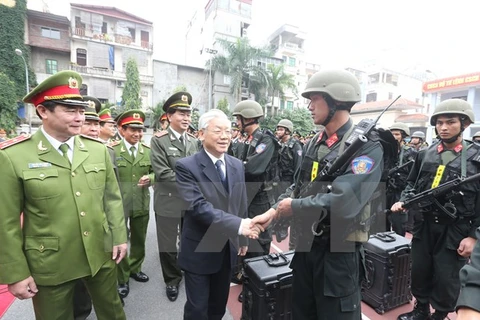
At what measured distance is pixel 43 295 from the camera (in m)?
1.73

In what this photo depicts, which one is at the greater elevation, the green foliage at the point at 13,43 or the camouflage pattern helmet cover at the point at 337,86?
the green foliage at the point at 13,43

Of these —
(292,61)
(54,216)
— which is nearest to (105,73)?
(292,61)

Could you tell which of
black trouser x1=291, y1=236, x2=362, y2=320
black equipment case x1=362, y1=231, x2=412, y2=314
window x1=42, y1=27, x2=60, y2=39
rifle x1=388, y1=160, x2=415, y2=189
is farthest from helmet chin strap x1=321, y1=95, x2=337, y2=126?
window x1=42, y1=27, x2=60, y2=39

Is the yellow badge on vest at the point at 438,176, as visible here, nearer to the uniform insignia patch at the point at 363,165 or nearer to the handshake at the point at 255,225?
the uniform insignia patch at the point at 363,165

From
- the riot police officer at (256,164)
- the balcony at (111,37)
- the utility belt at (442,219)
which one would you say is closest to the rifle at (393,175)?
the utility belt at (442,219)

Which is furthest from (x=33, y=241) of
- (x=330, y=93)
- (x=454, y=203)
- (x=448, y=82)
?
(x=448, y=82)

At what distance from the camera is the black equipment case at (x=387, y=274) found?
9.42 ft

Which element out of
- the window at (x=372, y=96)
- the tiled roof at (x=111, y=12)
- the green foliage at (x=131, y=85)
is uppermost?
the tiled roof at (x=111, y=12)

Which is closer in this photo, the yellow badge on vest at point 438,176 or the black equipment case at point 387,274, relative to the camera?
the yellow badge on vest at point 438,176

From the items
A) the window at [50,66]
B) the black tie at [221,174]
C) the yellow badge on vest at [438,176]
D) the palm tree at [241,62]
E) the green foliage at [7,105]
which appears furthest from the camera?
the palm tree at [241,62]

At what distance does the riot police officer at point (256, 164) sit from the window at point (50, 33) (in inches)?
1162

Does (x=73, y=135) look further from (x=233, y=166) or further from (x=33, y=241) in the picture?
(x=233, y=166)

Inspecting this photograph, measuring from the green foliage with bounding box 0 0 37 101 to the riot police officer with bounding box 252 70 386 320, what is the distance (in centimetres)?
2742

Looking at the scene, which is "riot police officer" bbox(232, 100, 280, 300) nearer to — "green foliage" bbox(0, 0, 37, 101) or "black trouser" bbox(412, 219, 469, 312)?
"black trouser" bbox(412, 219, 469, 312)
